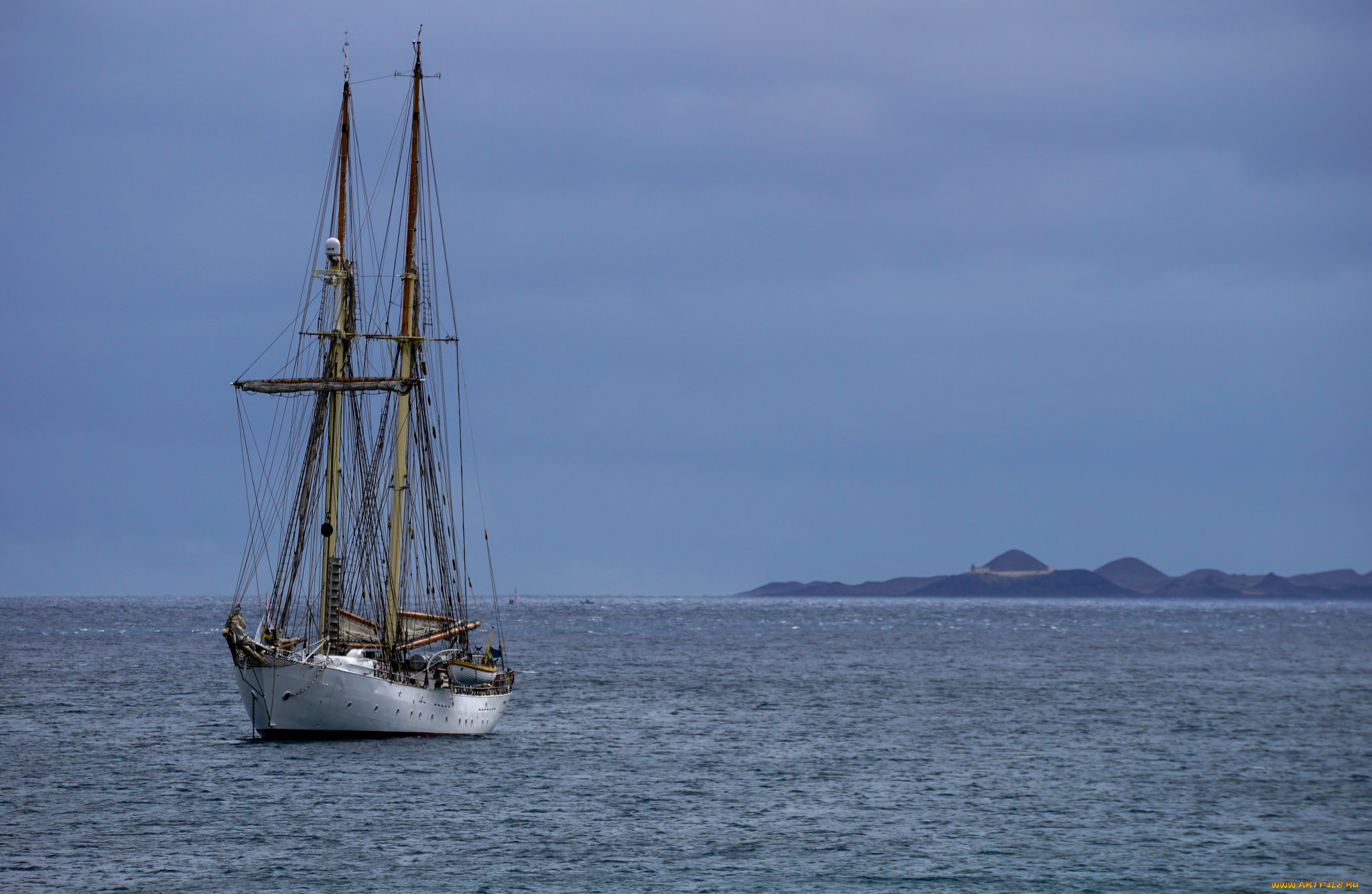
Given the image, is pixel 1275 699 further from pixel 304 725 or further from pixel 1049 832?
pixel 304 725

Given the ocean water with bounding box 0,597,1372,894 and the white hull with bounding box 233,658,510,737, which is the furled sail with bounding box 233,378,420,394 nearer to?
the white hull with bounding box 233,658,510,737

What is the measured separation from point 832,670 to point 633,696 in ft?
138

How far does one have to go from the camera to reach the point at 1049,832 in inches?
1962

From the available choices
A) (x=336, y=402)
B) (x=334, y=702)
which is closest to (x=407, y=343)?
(x=336, y=402)

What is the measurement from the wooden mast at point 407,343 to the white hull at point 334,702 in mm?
8403

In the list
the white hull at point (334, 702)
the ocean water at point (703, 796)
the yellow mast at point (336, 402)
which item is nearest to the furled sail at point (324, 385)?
the yellow mast at point (336, 402)

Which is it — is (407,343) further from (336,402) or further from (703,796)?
(703,796)

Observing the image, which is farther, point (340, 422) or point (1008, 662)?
point (1008, 662)

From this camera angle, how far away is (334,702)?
64.9m

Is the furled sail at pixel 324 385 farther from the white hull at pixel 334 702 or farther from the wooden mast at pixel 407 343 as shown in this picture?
the white hull at pixel 334 702

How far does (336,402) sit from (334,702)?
1872cm

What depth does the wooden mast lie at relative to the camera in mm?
77875

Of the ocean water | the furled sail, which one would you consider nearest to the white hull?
the ocean water

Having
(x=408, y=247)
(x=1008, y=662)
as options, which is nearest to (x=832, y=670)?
(x=1008, y=662)
